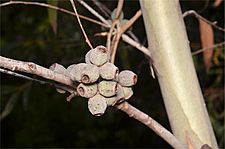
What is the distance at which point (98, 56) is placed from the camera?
1.67 ft

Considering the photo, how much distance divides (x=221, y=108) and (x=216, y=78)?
10cm

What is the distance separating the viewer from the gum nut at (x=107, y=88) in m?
0.52

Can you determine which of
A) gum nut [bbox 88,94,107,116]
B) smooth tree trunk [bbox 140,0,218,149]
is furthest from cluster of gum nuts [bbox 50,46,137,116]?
smooth tree trunk [bbox 140,0,218,149]

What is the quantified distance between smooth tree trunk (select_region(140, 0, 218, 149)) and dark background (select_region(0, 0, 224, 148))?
47cm

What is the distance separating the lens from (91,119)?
2430 mm

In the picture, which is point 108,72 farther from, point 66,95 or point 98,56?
point 66,95

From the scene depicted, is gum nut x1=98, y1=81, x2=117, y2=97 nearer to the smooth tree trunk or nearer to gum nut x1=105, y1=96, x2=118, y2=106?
gum nut x1=105, y1=96, x2=118, y2=106

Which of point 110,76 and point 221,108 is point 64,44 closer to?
point 221,108

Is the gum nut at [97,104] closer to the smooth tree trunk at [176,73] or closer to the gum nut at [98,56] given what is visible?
the gum nut at [98,56]

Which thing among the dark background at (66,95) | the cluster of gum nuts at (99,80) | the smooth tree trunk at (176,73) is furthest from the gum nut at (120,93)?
the dark background at (66,95)

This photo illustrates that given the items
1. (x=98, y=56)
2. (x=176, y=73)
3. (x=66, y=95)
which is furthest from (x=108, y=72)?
(x=66, y=95)

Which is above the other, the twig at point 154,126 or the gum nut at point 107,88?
the gum nut at point 107,88

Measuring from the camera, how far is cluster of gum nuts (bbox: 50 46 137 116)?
0.50m

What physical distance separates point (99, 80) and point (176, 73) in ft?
0.46
